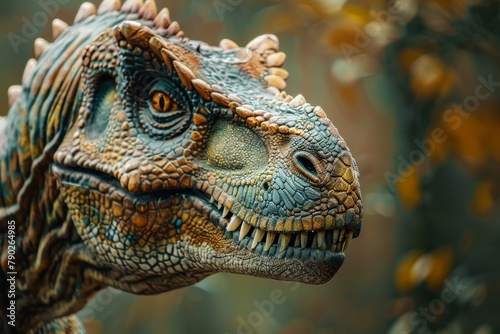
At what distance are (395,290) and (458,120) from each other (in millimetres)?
2142

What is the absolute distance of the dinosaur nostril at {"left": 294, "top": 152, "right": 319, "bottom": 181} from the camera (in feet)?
5.00

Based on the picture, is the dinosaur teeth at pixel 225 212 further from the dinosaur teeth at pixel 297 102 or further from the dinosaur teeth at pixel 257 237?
the dinosaur teeth at pixel 297 102

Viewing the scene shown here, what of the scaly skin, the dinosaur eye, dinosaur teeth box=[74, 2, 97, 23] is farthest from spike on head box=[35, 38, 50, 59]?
the dinosaur eye

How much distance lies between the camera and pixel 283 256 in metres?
1.54

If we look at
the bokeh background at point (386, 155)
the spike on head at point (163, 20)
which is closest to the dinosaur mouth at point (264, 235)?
the spike on head at point (163, 20)

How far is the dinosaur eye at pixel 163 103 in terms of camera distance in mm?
1759

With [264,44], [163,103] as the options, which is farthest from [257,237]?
[264,44]

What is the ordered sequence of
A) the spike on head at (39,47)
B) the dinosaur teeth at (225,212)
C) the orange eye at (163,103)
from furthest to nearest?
the spike on head at (39,47) → the orange eye at (163,103) → the dinosaur teeth at (225,212)

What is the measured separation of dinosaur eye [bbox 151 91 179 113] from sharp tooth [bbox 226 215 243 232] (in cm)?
31

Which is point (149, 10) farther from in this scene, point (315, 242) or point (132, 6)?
point (315, 242)

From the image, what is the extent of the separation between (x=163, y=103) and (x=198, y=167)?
0.18 metres

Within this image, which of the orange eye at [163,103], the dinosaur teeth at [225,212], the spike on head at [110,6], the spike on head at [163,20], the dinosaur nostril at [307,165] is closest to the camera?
the dinosaur nostril at [307,165]

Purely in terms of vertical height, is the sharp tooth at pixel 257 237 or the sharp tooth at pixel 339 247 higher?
the sharp tooth at pixel 339 247

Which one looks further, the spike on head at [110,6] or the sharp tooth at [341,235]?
the spike on head at [110,6]
